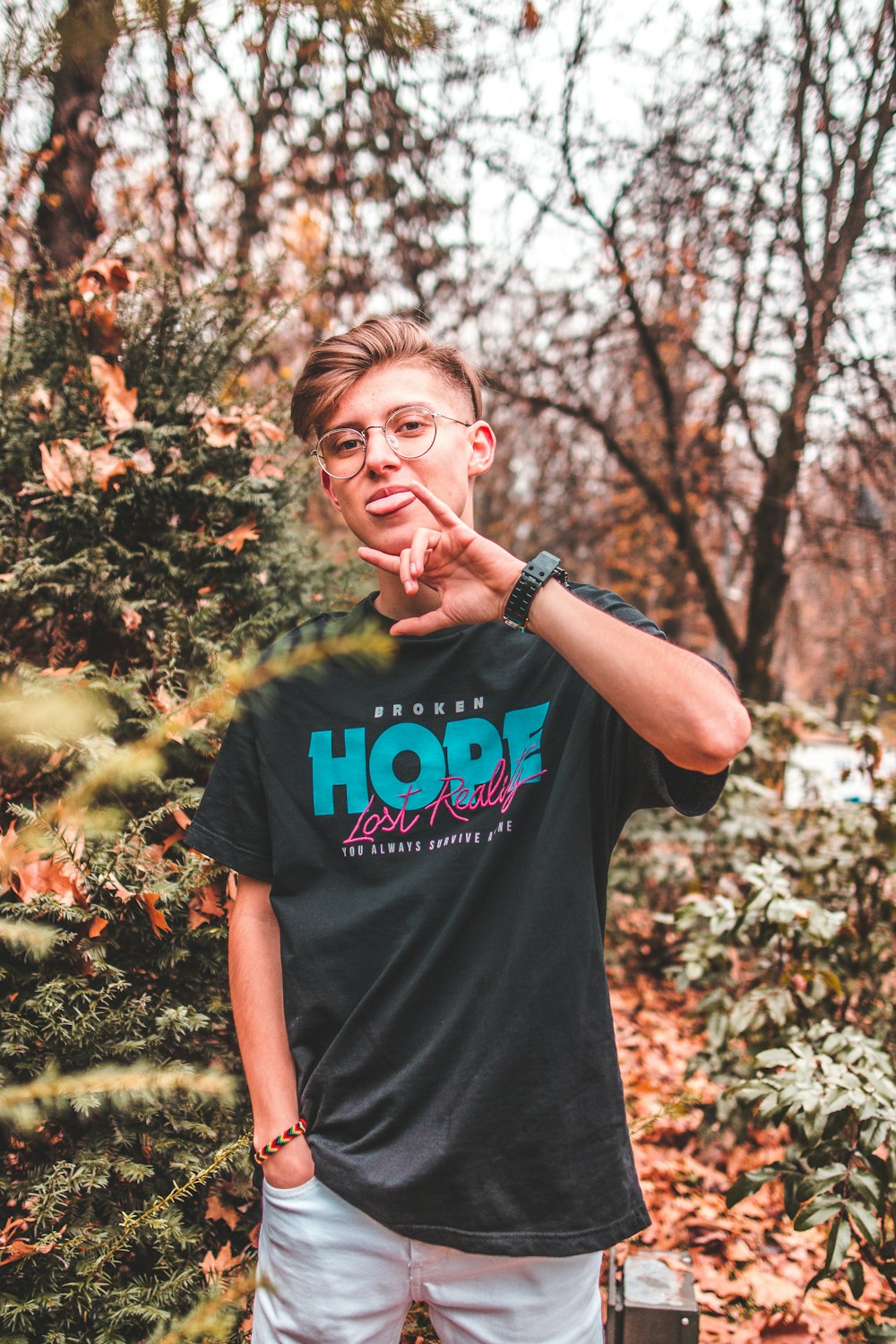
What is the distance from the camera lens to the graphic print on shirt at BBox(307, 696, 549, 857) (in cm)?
148

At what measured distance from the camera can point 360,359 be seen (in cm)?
171

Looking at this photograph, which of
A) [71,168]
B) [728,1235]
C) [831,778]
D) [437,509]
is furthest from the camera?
[831,778]

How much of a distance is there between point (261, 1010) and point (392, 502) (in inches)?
37.8

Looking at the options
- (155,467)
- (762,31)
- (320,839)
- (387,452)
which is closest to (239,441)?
(155,467)

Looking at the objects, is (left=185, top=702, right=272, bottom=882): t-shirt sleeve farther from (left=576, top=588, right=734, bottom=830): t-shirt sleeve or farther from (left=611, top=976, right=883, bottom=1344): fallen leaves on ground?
(left=611, top=976, right=883, bottom=1344): fallen leaves on ground

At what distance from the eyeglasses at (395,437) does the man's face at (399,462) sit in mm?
10

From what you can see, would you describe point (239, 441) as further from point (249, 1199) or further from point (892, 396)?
point (892, 396)

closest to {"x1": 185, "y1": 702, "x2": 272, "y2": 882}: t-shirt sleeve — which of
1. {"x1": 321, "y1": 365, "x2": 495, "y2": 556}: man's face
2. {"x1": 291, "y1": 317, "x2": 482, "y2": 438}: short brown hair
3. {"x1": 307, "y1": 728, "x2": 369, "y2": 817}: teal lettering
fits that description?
{"x1": 307, "y1": 728, "x2": 369, "y2": 817}: teal lettering

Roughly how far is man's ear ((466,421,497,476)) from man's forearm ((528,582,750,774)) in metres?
0.55

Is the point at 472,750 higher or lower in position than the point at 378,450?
lower

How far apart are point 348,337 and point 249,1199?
1.80 metres

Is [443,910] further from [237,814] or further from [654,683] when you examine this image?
[654,683]

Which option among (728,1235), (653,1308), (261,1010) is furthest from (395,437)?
(728,1235)

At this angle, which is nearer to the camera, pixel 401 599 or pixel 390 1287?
pixel 390 1287
